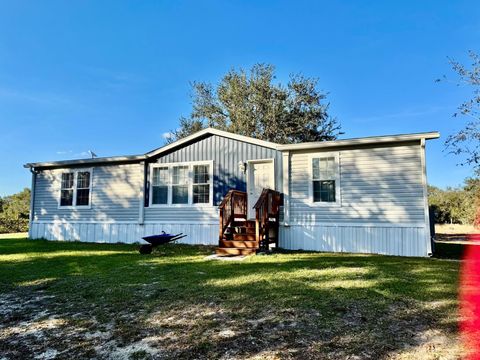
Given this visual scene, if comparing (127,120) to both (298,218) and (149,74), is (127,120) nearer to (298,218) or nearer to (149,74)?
(149,74)

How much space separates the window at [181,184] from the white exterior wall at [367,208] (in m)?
2.92

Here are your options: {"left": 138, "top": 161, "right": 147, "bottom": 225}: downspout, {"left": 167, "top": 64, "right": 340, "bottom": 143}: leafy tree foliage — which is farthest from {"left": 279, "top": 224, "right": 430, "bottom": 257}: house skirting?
{"left": 167, "top": 64, "right": 340, "bottom": 143}: leafy tree foliage

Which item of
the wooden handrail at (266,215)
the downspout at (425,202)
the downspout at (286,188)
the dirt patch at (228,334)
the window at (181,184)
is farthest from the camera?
the window at (181,184)

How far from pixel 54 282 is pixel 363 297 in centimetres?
510

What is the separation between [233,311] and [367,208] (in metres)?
6.61

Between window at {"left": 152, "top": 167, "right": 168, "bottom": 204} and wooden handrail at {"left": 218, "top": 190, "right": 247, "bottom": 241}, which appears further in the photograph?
→ window at {"left": 152, "top": 167, "right": 168, "bottom": 204}

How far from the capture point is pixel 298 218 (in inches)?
399

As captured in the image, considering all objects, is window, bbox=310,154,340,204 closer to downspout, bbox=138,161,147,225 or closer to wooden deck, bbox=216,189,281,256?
wooden deck, bbox=216,189,281,256

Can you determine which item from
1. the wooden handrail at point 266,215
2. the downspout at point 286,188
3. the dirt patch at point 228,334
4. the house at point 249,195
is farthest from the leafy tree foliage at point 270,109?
the dirt patch at point 228,334

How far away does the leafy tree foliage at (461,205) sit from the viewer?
22.0 metres

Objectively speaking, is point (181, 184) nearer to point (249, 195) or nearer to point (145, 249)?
point (249, 195)

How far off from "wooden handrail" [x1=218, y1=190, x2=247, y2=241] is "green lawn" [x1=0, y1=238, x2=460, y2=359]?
2.25 m

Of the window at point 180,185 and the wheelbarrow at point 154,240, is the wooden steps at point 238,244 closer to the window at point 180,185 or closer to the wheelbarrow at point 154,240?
the wheelbarrow at point 154,240

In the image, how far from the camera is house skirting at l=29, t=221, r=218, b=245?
11211 mm
